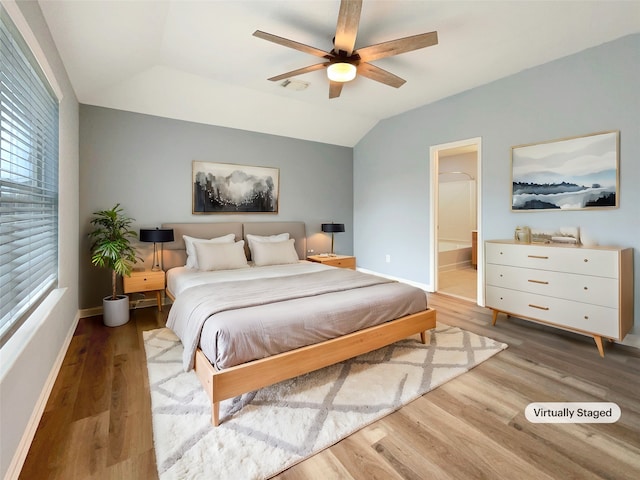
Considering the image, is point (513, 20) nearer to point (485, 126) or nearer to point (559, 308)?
point (485, 126)

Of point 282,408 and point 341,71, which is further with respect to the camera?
point 341,71

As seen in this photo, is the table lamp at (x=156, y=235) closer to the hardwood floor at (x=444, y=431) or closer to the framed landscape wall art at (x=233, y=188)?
the framed landscape wall art at (x=233, y=188)

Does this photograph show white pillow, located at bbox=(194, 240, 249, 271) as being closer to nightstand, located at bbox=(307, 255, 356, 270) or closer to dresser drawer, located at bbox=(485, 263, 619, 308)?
nightstand, located at bbox=(307, 255, 356, 270)

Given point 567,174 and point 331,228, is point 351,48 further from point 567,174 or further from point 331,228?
point 331,228

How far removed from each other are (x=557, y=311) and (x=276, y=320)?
8.66 feet

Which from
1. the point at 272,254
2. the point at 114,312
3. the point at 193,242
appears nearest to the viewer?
the point at 114,312

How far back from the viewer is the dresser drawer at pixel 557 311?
2.55 metres

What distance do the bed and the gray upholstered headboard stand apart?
0.57 meters

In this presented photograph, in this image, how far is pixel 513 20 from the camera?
254 centimetres

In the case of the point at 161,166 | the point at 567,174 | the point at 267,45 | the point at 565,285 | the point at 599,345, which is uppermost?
the point at 267,45

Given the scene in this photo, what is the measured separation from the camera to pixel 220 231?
14.4 feet

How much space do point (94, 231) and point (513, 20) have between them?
4.70 m

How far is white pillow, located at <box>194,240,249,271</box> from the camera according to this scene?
365 cm

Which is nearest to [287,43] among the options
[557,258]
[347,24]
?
[347,24]
